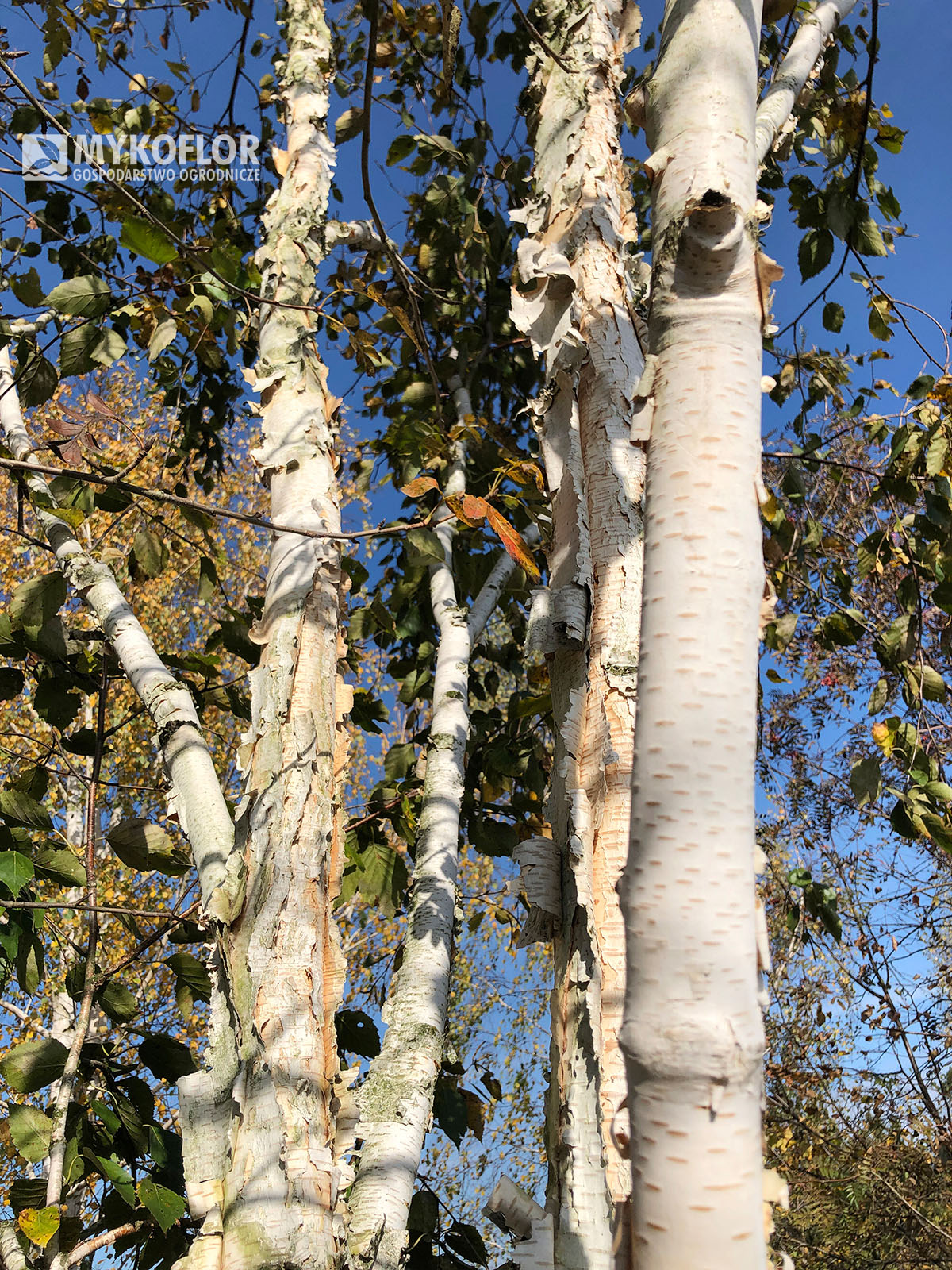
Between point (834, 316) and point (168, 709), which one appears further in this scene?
point (834, 316)

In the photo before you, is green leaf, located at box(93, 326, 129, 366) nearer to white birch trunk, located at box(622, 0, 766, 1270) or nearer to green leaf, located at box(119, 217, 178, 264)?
green leaf, located at box(119, 217, 178, 264)

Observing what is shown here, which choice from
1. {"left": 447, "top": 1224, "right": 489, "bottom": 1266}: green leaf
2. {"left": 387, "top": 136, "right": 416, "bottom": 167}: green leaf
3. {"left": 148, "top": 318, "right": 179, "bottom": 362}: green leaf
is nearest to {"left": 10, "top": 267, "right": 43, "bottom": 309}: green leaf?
{"left": 148, "top": 318, "right": 179, "bottom": 362}: green leaf

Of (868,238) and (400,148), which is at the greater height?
(400,148)

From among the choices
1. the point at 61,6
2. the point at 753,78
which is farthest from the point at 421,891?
the point at 61,6

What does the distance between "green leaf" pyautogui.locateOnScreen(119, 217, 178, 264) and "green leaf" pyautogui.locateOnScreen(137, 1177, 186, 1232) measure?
1.72 meters

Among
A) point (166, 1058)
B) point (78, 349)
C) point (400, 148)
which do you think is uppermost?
point (400, 148)

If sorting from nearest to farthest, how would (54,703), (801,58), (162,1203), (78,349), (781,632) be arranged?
(162,1203) → (801,58) → (78,349) → (54,703) → (781,632)

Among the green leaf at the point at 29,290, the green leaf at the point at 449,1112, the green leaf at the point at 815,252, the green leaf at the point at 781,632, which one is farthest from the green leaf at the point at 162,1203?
the green leaf at the point at 815,252

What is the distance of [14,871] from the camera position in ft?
5.30

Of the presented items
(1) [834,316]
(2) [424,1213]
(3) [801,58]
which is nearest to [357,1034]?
(2) [424,1213]

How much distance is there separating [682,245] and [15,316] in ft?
8.75

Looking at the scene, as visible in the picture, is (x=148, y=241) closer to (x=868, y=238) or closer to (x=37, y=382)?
(x=37, y=382)

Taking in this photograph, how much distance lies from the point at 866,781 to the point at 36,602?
85.9 inches

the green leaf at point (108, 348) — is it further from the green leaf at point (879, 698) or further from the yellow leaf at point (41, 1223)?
the green leaf at point (879, 698)
